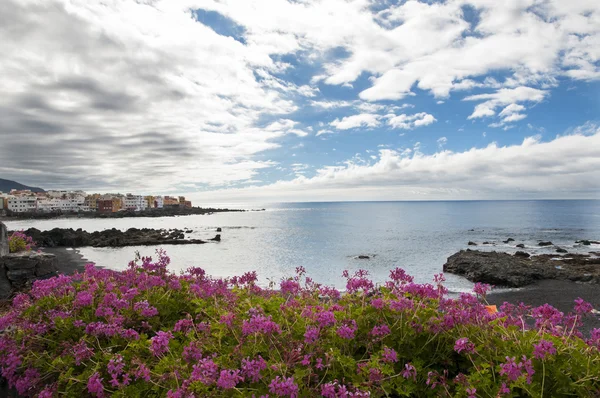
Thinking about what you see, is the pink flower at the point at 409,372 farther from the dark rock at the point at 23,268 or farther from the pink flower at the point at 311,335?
the dark rock at the point at 23,268

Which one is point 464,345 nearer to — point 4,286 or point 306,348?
point 306,348

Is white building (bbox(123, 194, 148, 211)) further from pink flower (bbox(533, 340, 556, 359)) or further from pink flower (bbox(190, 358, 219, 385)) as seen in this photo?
pink flower (bbox(533, 340, 556, 359))

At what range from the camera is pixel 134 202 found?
539 ft

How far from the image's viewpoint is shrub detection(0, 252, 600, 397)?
2092 mm

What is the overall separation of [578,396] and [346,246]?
Answer: 1645 inches

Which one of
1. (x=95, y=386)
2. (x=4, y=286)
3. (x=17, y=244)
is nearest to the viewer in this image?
(x=95, y=386)

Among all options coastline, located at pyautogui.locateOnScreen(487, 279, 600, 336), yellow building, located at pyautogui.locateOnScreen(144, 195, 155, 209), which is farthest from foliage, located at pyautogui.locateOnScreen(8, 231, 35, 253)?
yellow building, located at pyautogui.locateOnScreen(144, 195, 155, 209)

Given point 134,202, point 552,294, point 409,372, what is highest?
point 134,202

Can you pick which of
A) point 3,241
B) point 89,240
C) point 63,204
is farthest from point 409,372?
point 63,204

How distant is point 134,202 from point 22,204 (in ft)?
140

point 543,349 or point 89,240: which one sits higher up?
point 543,349

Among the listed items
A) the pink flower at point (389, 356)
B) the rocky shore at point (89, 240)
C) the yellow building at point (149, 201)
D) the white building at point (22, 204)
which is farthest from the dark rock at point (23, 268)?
the yellow building at point (149, 201)

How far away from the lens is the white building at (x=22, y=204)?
421 feet

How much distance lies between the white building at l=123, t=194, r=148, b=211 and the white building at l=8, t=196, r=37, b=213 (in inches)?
1287
